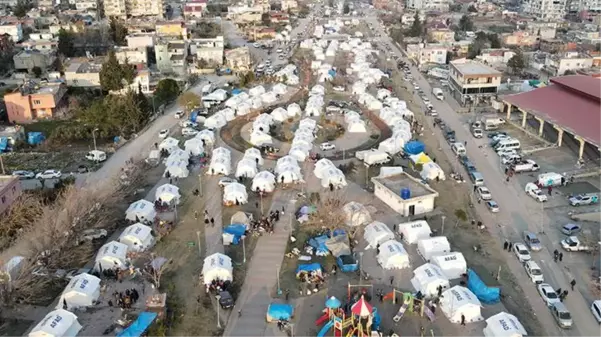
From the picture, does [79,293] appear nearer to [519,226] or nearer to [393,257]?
[393,257]

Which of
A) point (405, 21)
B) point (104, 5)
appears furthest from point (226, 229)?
point (104, 5)

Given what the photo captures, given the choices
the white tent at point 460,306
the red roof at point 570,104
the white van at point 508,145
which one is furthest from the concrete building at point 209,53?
the white tent at point 460,306

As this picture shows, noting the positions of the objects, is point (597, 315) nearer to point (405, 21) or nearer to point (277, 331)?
point (277, 331)

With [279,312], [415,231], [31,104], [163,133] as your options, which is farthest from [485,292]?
[31,104]

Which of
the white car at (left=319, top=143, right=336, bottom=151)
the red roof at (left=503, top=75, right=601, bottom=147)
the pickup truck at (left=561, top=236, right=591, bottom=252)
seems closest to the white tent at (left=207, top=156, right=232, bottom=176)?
the white car at (left=319, top=143, right=336, bottom=151)

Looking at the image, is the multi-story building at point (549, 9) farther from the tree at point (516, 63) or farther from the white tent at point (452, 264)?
the white tent at point (452, 264)

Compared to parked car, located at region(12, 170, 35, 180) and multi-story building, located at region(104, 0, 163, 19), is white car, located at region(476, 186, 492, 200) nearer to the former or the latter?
parked car, located at region(12, 170, 35, 180)

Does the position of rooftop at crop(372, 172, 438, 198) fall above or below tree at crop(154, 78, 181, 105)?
below
